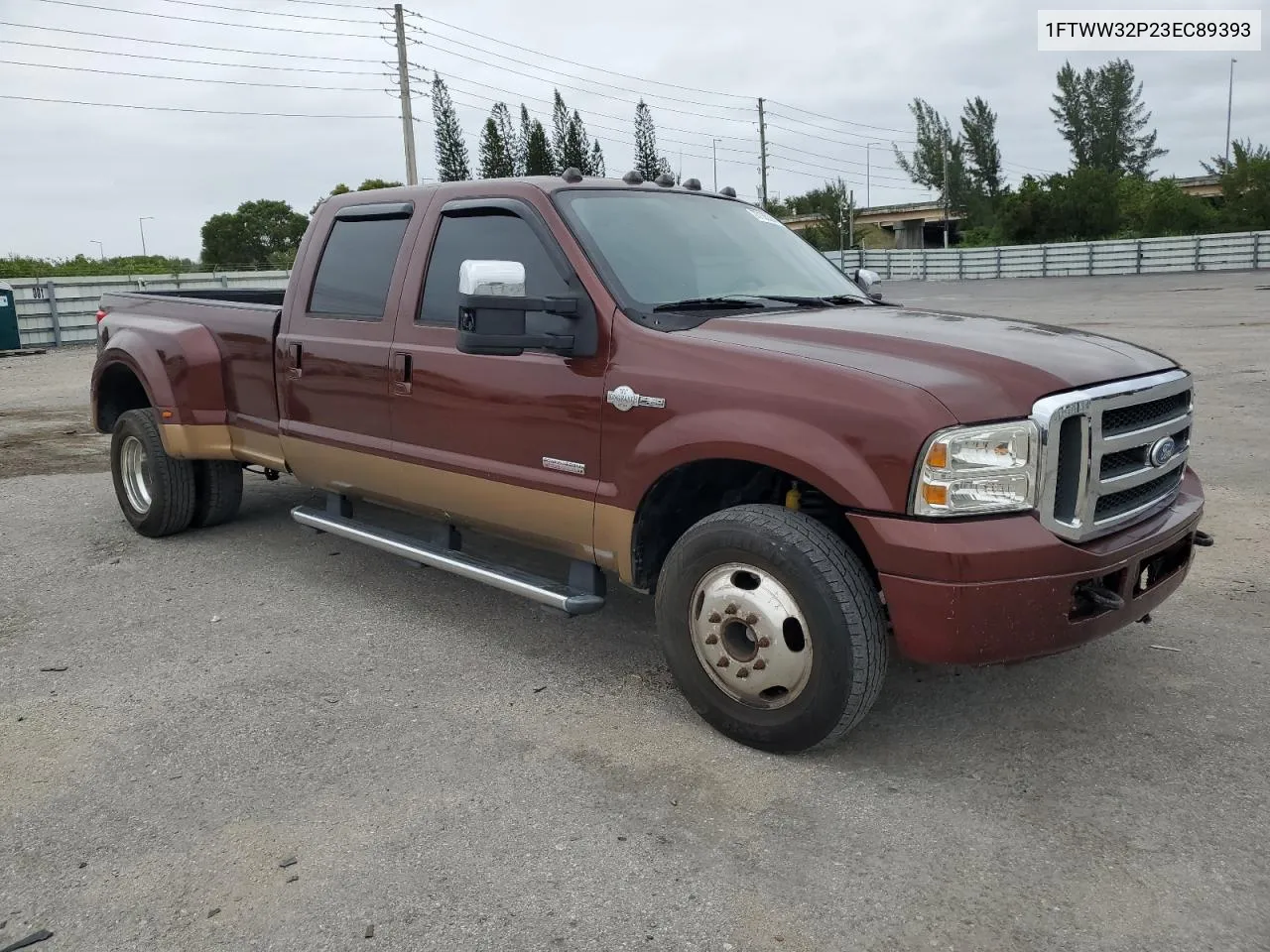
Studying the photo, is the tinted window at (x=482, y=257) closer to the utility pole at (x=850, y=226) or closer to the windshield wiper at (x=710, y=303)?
the windshield wiper at (x=710, y=303)

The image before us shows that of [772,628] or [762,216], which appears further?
[762,216]

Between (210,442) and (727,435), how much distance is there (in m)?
3.57

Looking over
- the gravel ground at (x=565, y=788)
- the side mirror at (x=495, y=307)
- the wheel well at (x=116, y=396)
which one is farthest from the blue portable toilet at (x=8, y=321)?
the side mirror at (x=495, y=307)

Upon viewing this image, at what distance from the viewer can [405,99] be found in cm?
4831

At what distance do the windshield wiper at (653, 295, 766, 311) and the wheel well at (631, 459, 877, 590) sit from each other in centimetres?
64

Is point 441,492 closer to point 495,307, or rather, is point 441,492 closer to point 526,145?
point 495,307

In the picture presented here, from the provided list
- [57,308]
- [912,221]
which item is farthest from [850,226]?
[57,308]

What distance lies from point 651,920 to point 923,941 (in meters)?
0.66

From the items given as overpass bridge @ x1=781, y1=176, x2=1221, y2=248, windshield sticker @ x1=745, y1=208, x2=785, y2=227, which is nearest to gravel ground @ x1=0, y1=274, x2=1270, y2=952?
windshield sticker @ x1=745, y1=208, x2=785, y2=227

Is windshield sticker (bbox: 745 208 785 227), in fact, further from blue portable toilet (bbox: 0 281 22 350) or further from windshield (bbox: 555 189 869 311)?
blue portable toilet (bbox: 0 281 22 350)

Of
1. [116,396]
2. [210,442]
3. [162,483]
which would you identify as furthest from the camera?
[116,396]

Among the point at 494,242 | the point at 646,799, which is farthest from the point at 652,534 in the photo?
the point at 494,242

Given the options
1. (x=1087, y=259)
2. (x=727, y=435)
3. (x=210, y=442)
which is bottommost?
(x=210, y=442)

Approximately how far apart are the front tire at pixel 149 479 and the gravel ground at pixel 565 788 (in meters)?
0.94
